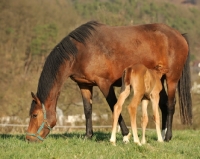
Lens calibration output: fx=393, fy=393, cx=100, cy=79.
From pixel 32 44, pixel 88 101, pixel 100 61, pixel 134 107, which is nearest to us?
pixel 134 107

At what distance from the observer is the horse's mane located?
7594 mm

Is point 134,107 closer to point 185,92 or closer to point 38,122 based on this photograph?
point 38,122

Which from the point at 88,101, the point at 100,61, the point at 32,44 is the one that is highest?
the point at 32,44

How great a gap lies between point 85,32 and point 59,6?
39.5 metres

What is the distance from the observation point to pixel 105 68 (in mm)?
7695

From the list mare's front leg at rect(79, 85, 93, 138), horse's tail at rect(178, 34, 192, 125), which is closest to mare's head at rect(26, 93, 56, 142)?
mare's front leg at rect(79, 85, 93, 138)

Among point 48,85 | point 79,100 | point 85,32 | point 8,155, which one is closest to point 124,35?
point 85,32

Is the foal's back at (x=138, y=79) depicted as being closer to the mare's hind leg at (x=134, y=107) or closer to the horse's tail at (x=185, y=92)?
the mare's hind leg at (x=134, y=107)

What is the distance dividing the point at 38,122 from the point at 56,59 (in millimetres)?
1279

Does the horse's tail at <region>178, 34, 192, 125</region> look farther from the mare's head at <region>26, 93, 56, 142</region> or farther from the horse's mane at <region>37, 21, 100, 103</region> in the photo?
the mare's head at <region>26, 93, 56, 142</region>

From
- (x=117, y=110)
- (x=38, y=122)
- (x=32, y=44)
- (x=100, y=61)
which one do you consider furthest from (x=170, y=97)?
(x=32, y=44)

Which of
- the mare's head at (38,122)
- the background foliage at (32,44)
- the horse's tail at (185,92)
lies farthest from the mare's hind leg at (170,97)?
the background foliage at (32,44)

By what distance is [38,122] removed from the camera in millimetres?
7398

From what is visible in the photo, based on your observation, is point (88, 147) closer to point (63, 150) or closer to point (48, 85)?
point (63, 150)
